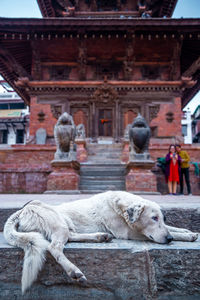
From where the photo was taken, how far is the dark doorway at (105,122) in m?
17.1

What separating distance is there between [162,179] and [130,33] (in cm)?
918

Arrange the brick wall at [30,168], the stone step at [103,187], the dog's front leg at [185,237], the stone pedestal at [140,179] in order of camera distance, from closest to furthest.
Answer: the dog's front leg at [185,237], the stone pedestal at [140,179], the stone step at [103,187], the brick wall at [30,168]

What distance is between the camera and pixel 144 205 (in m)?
2.27

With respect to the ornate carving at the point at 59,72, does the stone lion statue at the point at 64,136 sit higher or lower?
lower

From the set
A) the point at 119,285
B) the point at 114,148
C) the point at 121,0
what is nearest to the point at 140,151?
the point at 114,148

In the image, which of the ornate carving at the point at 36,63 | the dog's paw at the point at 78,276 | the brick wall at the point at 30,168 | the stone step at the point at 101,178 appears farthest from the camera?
the ornate carving at the point at 36,63

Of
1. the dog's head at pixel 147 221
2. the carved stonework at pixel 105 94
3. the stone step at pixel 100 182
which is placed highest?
the carved stonework at pixel 105 94

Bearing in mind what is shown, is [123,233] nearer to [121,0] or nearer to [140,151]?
[140,151]

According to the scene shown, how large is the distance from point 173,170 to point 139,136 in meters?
1.44

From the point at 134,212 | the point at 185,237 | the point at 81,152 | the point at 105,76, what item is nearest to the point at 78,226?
the point at 134,212

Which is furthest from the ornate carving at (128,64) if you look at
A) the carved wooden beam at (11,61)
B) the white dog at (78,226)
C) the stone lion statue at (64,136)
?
the white dog at (78,226)

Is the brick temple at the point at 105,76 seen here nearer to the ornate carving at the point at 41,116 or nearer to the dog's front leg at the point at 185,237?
the ornate carving at the point at 41,116

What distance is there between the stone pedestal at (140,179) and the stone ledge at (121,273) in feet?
20.6

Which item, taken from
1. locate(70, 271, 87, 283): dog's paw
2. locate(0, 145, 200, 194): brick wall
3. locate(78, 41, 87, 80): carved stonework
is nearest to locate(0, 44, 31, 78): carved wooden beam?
locate(78, 41, 87, 80): carved stonework
